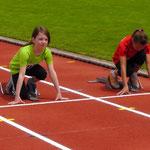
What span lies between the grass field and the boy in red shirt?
280 cm

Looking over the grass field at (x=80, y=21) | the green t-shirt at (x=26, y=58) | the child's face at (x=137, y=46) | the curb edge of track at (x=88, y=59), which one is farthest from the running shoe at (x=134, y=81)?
the grass field at (x=80, y=21)

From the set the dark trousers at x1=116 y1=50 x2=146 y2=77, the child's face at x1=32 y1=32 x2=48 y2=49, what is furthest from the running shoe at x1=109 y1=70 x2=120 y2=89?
the child's face at x1=32 y1=32 x2=48 y2=49

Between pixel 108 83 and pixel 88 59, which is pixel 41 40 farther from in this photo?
pixel 88 59

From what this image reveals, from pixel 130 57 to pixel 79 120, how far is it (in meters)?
2.52

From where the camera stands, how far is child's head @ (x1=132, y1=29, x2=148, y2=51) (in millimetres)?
9750

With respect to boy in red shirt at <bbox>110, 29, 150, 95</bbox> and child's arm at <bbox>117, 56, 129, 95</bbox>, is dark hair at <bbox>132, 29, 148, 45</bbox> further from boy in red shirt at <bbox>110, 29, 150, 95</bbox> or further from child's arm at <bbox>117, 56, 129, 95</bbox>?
child's arm at <bbox>117, 56, 129, 95</bbox>

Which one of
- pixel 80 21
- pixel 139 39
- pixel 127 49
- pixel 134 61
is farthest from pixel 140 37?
pixel 80 21

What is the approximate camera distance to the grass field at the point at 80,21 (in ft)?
51.2

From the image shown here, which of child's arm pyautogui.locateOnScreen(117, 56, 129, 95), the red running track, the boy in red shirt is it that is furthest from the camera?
child's arm pyautogui.locateOnScreen(117, 56, 129, 95)

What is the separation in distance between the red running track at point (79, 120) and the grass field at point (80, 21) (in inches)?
133

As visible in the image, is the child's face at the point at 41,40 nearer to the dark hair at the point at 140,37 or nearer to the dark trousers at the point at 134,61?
the dark hair at the point at 140,37

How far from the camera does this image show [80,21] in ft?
65.7

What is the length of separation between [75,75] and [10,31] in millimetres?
6539

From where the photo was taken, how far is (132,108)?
9.13 meters
